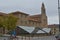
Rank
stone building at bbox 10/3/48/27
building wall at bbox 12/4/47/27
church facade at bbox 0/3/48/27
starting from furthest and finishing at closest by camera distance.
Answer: stone building at bbox 10/3/48/27, church facade at bbox 0/3/48/27, building wall at bbox 12/4/47/27

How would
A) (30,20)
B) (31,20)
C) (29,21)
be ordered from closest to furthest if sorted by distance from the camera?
(29,21), (30,20), (31,20)

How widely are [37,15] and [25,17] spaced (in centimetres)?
1837

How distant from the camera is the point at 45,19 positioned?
3890 inches

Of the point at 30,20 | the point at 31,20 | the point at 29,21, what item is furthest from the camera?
the point at 31,20

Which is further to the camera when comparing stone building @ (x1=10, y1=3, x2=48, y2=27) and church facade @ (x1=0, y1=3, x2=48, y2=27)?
stone building @ (x1=10, y1=3, x2=48, y2=27)

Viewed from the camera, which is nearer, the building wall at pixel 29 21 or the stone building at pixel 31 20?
the building wall at pixel 29 21

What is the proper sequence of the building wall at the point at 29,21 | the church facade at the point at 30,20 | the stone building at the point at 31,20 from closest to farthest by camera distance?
the building wall at the point at 29,21 → the church facade at the point at 30,20 → the stone building at the point at 31,20

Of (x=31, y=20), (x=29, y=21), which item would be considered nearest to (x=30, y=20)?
(x=31, y=20)

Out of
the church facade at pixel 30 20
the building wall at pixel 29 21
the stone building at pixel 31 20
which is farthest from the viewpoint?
the stone building at pixel 31 20

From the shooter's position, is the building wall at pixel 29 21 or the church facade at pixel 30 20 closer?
the building wall at pixel 29 21

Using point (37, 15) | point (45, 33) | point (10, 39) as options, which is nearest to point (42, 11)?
point (37, 15)

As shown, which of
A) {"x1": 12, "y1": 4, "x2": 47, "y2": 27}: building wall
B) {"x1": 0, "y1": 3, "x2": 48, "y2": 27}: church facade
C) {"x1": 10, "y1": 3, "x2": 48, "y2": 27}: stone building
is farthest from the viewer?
{"x1": 10, "y1": 3, "x2": 48, "y2": 27}: stone building

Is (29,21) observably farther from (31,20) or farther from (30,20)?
(31,20)

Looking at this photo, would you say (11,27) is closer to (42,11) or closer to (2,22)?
(2,22)
